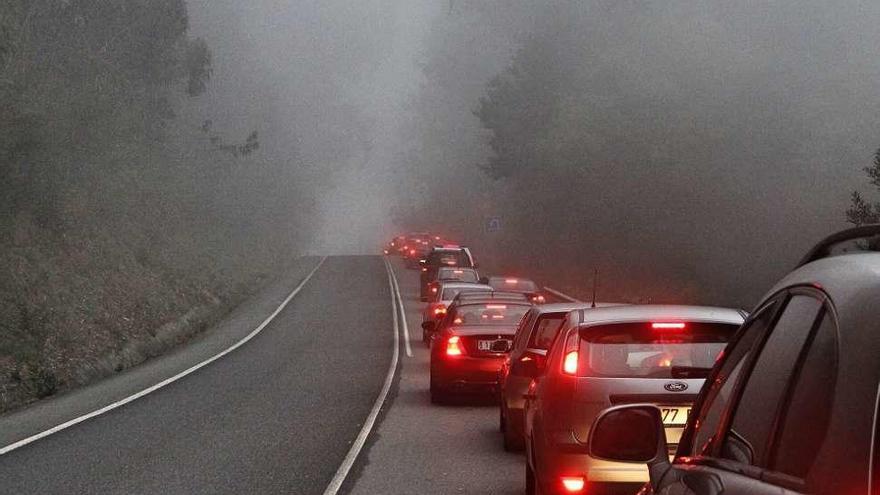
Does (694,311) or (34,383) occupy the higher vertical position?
(694,311)

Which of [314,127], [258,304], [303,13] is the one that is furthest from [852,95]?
[303,13]

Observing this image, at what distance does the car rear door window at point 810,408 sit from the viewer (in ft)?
9.22

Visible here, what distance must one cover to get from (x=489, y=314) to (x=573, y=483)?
1175 cm

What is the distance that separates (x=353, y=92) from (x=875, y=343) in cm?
19817

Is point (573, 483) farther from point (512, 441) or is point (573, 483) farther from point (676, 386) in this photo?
point (512, 441)

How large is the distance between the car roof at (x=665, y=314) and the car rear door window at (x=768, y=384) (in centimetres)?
558

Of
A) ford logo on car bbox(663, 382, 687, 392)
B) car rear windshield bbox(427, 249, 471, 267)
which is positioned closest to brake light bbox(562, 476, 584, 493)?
ford logo on car bbox(663, 382, 687, 392)

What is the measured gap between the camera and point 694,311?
30.7ft

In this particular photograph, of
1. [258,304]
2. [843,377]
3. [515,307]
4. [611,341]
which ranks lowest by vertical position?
[258,304]

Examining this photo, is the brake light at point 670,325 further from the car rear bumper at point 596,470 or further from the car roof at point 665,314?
the car rear bumper at point 596,470

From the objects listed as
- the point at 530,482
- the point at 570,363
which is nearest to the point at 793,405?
the point at 570,363

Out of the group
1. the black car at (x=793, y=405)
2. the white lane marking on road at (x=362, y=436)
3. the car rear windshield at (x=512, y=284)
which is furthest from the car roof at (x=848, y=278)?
the car rear windshield at (x=512, y=284)

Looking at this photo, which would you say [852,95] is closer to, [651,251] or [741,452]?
[651,251]

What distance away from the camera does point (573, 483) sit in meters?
8.95
